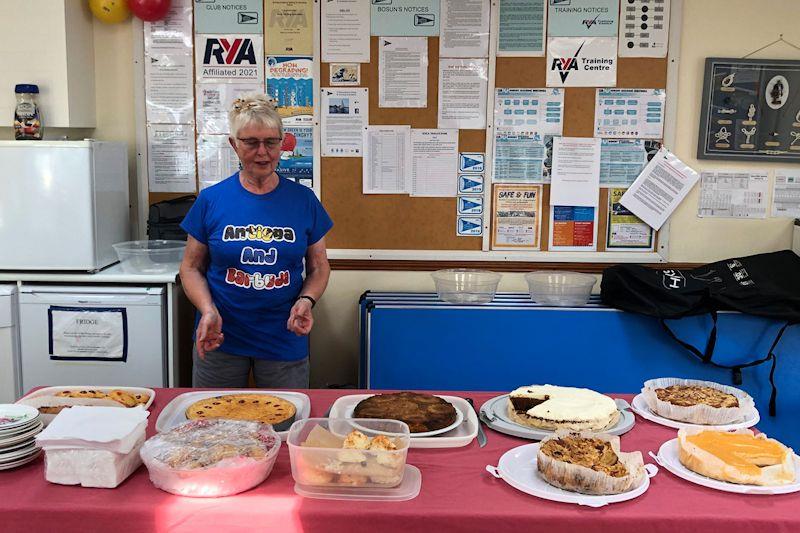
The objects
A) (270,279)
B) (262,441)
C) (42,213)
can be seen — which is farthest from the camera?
(42,213)

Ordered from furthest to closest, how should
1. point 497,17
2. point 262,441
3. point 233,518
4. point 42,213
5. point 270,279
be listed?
point 497,17 → point 42,213 → point 270,279 → point 262,441 → point 233,518

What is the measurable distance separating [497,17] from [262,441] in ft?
8.87

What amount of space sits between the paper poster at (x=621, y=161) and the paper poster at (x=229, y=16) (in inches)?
71.3

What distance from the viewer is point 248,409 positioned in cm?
181

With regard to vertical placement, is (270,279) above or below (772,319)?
above

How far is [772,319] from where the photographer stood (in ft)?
10.7

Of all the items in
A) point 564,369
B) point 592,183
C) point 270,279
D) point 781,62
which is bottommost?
point 564,369

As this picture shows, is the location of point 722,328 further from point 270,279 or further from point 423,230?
→ point 270,279

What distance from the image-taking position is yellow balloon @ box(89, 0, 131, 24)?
3.52m

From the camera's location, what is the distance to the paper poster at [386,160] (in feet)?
12.1

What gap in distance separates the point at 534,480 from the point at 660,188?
8.47 ft

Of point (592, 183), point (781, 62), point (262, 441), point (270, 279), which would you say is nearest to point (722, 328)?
point (592, 183)

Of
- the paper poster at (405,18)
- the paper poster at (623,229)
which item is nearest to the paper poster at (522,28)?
the paper poster at (405,18)

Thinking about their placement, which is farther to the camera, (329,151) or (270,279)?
(329,151)
